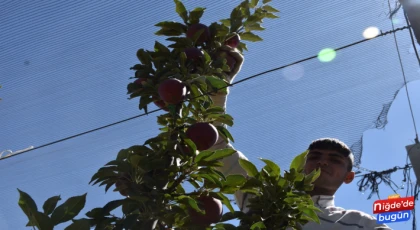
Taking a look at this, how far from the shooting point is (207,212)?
1.29 meters

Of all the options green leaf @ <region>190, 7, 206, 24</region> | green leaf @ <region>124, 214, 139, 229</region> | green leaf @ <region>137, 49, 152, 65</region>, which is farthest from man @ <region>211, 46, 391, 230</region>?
green leaf @ <region>124, 214, 139, 229</region>

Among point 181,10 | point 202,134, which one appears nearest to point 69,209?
point 202,134

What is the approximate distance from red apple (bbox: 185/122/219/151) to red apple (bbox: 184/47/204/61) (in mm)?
231

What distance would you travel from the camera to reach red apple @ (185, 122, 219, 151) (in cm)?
139

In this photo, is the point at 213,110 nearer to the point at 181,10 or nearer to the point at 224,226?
the point at 224,226

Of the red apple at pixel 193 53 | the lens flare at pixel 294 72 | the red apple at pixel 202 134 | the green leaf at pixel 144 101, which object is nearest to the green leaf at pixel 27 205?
the red apple at pixel 202 134

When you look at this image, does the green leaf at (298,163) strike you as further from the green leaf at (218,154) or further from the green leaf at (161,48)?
the green leaf at (161,48)

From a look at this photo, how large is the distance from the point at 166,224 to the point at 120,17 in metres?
2.10

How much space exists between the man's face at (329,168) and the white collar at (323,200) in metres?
0.03

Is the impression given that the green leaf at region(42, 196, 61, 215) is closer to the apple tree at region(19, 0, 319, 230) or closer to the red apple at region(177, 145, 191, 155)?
the apple tree at region(19, 0, 319, 230)

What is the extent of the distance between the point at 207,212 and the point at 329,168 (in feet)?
2.34

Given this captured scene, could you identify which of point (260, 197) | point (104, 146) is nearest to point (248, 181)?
point (260, 197)

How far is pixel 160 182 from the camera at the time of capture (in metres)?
1.27

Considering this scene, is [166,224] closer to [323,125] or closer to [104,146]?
[104,146]
